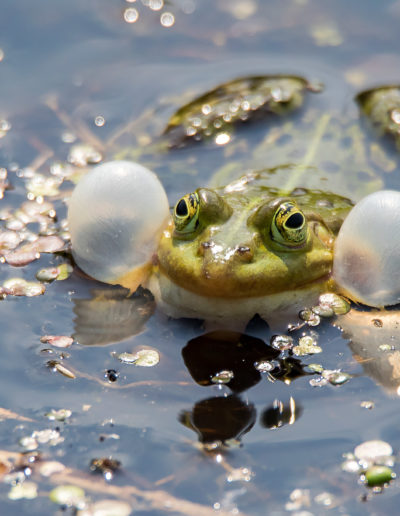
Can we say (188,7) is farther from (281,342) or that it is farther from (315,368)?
(315,368)

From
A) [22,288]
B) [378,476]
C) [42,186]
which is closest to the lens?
[378,476]

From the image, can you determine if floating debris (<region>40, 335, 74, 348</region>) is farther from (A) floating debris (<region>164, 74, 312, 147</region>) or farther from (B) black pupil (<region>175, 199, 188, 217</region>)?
(A) floating debris (<region>164, 74, 312, 147</region>)

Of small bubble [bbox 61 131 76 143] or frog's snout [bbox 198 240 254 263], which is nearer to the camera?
frog's snout [bbox 198 240 254 263]

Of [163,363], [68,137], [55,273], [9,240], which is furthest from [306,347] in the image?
[68,137]

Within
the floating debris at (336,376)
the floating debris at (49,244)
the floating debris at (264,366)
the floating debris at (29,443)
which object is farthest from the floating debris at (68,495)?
the floating debris at (49,244)

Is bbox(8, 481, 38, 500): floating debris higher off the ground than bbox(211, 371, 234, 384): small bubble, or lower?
lower

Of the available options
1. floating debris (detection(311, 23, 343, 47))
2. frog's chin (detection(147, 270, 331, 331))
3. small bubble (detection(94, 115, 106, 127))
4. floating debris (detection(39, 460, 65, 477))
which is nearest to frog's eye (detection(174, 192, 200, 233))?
frog's chin (detection(147, 270, 331, 331))
